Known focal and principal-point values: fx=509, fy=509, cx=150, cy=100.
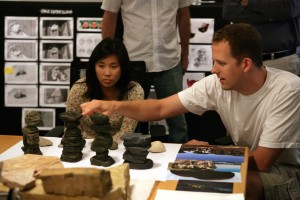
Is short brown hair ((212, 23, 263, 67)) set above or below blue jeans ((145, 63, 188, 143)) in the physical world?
above

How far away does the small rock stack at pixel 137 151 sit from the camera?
2.02 m

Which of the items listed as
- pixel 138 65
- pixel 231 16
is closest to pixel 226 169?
pixel 138 65

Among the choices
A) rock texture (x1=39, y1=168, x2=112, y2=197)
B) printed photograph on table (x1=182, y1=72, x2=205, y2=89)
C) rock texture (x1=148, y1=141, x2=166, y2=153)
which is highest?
printed photograph on table (x1=182, y1=72, x2=205, y2=89)

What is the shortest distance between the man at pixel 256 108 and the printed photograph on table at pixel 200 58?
5.08 feet

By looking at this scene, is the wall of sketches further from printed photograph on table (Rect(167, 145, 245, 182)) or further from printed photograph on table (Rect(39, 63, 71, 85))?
printed photograph on table (Rect(167, 145, 245, 182))

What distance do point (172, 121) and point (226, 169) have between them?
162 centimetres

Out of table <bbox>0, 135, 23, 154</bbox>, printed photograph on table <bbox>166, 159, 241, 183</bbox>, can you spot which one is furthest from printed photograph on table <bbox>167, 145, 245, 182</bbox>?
table <bbox>0, 135, 23, 154</bbox>

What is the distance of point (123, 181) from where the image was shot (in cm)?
160

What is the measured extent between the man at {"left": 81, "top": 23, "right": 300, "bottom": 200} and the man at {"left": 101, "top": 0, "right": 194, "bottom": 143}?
3.11ft

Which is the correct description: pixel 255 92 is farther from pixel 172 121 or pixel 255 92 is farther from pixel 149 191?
pixel 172 121

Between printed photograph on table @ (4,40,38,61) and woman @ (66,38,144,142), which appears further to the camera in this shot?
printed photograph on table @ (4,40,38,61)

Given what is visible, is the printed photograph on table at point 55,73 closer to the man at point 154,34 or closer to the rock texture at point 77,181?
the man at point 154,34

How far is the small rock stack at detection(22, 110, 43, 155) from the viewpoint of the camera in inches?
84.7

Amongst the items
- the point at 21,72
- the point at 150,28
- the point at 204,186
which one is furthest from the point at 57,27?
the point at 204,186
